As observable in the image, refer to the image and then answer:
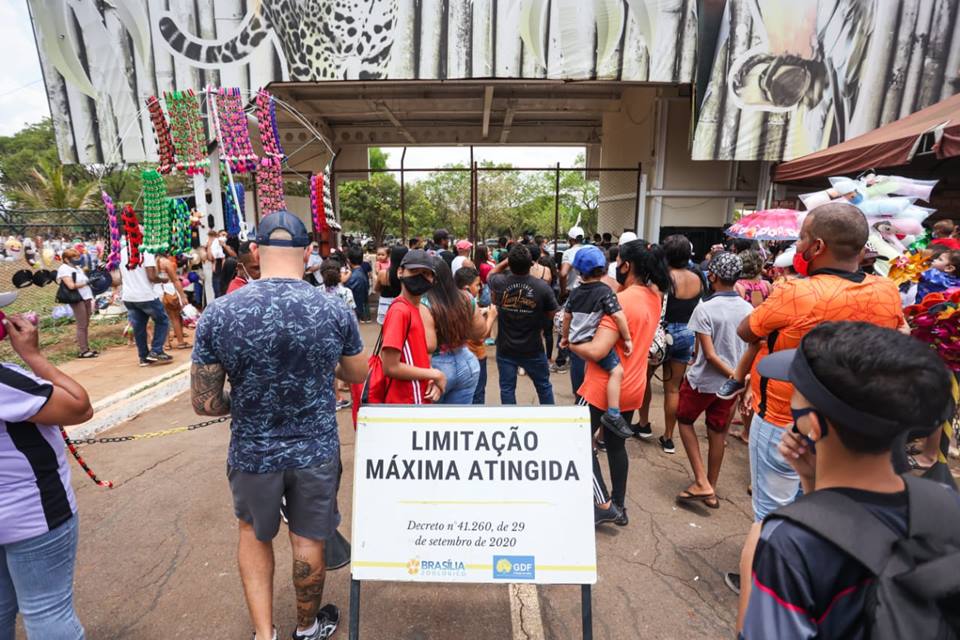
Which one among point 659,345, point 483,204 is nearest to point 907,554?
point 659,345

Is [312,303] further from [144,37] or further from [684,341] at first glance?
[144,37]

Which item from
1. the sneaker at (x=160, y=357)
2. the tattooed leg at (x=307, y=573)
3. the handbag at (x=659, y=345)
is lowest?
the sneaker at (x=160, y=357)

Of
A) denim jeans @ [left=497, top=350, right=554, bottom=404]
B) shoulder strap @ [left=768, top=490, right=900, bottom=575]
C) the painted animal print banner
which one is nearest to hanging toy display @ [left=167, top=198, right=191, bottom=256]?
the painted animal print banner

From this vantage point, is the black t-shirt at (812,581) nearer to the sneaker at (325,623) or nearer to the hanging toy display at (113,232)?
the sneaker at (325,623)

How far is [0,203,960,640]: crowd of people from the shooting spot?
0.93 metres

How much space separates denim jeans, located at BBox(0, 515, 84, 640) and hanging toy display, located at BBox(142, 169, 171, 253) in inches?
233

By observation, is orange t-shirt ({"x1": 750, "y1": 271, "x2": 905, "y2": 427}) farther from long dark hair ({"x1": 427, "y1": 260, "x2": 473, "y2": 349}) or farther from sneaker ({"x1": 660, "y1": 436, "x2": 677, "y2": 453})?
sneaker ({"x1": 660, "y1": 436, "x2": 677, "y2": 453})

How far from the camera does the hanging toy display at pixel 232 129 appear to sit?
7199 millimetres

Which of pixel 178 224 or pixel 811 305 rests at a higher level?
pixel 178 224

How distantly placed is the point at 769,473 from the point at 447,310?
1.85 metres

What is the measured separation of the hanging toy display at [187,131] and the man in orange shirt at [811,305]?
7956 millimetres

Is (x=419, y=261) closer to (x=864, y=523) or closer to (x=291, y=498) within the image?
(x=291, y=498)

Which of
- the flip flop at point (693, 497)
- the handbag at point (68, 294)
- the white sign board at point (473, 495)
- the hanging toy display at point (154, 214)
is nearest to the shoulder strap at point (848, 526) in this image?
the white sign board at point (473, 495)

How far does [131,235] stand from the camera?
646cm
